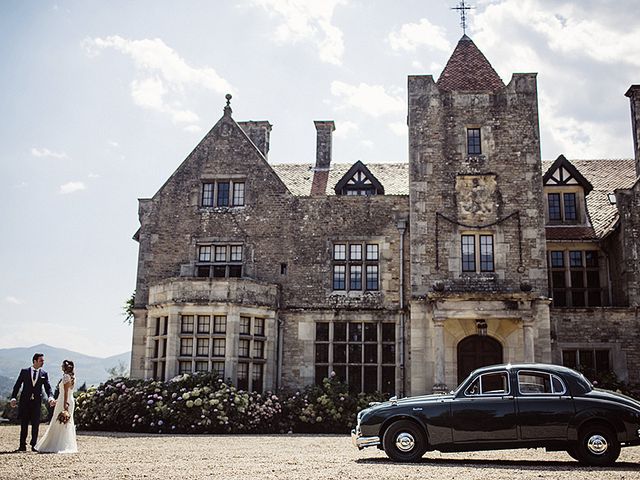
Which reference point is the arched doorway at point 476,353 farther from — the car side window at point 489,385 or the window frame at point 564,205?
the car side window at point 489,385

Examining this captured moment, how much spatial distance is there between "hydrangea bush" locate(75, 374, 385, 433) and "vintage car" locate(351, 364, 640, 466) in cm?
821

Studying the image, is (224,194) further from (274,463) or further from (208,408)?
(274,463)

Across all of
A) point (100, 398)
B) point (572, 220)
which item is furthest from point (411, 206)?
point (100, 398)

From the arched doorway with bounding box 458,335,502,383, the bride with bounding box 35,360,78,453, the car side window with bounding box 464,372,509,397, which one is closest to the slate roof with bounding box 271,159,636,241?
the arched doorway with bounding box 458,335,502,383

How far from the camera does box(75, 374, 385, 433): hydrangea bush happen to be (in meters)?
19.0

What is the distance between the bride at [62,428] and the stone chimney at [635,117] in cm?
2136

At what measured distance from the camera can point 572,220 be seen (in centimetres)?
2519

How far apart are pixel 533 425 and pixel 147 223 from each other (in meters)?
16.3

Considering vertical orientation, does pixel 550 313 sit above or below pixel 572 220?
below

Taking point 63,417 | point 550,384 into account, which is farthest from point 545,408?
point 63,417

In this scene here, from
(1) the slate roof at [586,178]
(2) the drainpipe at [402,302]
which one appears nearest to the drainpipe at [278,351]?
(2) the drainpipe at [402,302]

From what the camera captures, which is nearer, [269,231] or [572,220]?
[269,231]

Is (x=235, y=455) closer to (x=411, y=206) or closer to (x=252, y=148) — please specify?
(x=411, y=206)

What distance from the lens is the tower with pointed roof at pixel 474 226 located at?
823 inches
